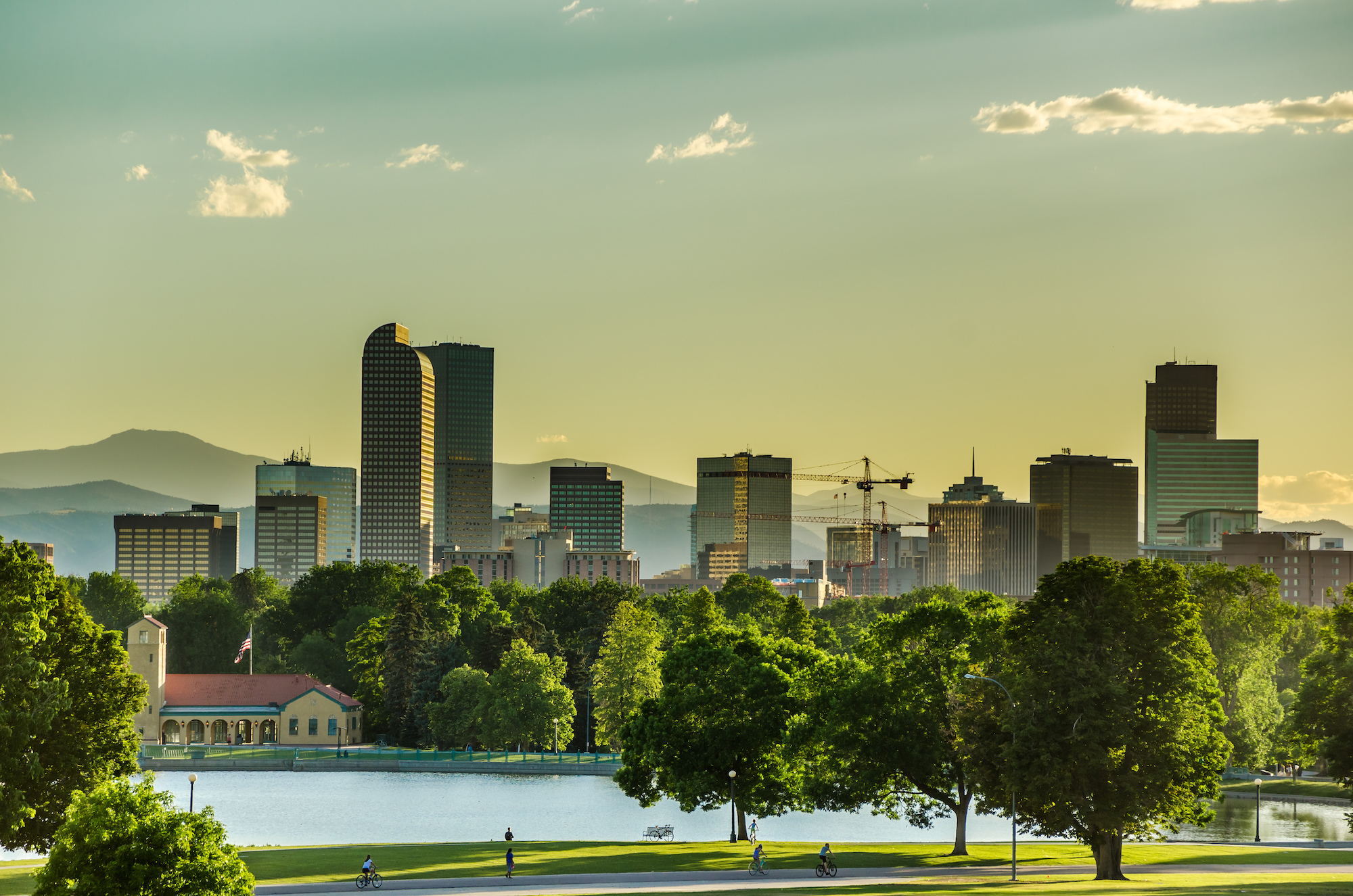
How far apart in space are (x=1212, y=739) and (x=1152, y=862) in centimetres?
732

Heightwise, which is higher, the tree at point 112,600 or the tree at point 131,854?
the tree at point 131,854

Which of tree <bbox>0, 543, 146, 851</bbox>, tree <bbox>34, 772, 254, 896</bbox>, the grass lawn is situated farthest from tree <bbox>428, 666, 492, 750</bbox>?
tree <bbox>34, 772, 254, 896</bbox>

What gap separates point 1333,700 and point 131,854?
5387 cm

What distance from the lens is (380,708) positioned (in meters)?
136

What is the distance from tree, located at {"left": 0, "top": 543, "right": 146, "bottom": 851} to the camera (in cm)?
4759

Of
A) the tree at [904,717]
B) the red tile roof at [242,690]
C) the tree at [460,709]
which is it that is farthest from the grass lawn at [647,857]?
the red tile roof at [242,690]

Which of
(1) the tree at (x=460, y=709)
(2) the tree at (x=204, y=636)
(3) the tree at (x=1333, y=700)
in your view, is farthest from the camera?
(2) the tree at (x=204, y=636)

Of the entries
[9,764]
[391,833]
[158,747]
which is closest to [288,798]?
[391,833]

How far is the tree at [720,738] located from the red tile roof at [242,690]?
73189 mm

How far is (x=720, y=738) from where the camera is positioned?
65750mm

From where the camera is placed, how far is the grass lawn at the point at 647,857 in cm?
5419

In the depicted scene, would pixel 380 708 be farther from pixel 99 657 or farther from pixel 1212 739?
pixel 1212 739

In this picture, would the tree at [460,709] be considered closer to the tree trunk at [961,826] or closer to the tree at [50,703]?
the tree trunk at [961,826]

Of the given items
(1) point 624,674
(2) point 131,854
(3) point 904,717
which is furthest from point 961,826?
(1) point 624,674
